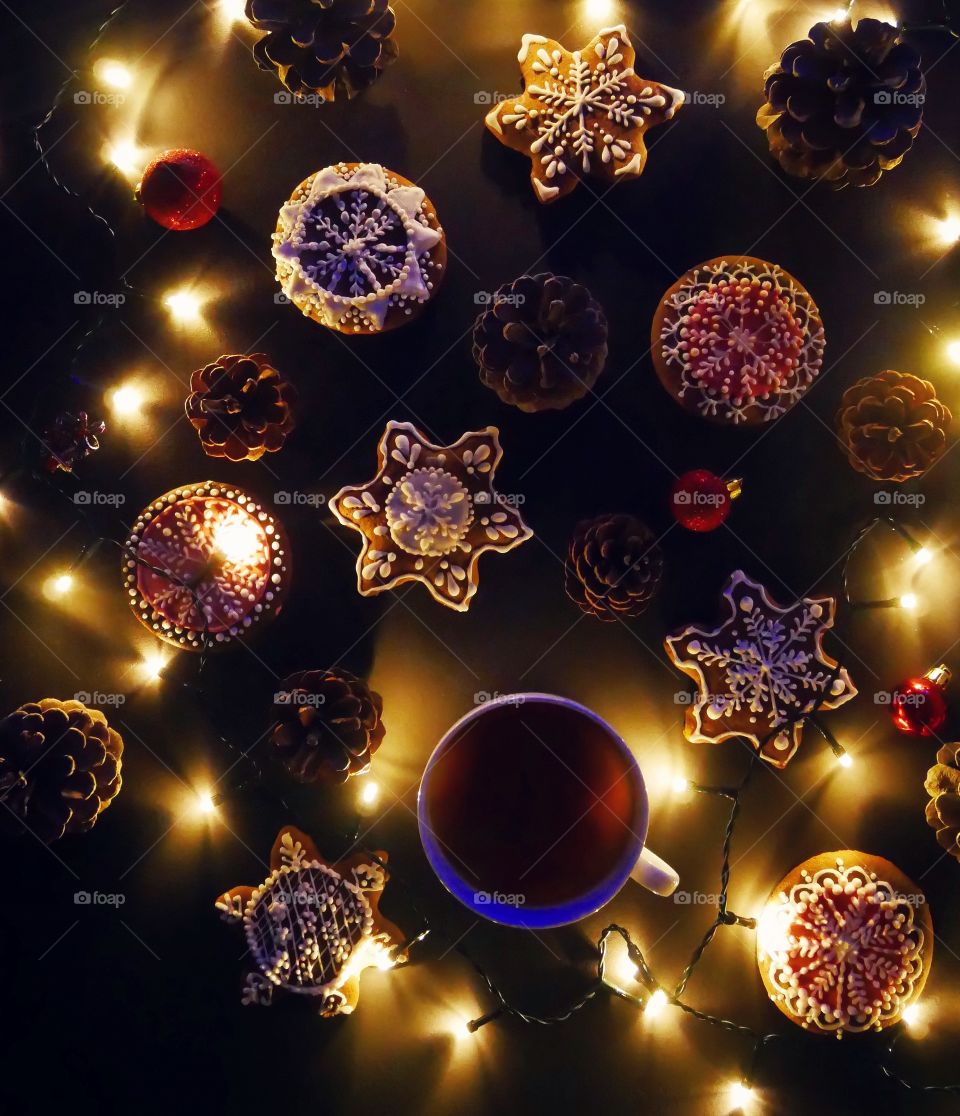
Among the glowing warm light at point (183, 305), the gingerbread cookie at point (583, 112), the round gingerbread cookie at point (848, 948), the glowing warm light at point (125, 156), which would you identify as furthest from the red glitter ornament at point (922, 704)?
the glowing warm light at point (125, 156)

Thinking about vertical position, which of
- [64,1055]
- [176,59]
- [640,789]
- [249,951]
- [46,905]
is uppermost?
[176,59]

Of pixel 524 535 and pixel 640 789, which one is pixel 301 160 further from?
pixel 640 789

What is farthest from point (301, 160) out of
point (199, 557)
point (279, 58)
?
point (199, 557)

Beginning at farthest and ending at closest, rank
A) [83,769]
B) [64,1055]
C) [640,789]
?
[64,1055] → [83,769] → [640,789]

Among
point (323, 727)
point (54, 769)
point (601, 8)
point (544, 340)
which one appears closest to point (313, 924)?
point (323, 727)

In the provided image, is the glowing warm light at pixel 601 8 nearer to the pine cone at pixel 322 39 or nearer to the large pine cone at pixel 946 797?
the pine cone at pixel 322 39

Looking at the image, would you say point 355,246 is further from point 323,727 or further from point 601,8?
point 323,727
